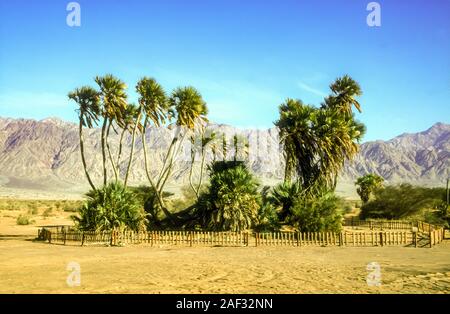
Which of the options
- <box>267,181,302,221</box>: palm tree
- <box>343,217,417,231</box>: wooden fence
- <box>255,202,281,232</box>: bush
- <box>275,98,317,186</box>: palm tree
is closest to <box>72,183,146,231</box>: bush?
<box>255,202,281,232</box>: bush

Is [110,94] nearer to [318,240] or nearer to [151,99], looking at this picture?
[151,99]

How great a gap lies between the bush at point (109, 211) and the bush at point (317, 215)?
377 inches

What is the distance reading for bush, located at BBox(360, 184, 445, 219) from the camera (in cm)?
4503

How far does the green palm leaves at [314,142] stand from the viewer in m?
29.5

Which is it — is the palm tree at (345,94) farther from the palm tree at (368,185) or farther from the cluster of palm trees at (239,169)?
the palm tree at (368,185)

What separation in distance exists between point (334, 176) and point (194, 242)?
1294 cm

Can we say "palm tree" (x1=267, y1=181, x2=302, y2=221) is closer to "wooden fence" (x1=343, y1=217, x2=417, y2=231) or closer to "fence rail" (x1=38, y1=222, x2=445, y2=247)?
"fence rail" (x1=38, y1=222, x2=445, y2=247)

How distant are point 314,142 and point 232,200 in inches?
308

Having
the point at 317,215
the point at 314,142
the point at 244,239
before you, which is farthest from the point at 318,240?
the point at 314,142

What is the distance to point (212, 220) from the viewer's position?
27766 mm

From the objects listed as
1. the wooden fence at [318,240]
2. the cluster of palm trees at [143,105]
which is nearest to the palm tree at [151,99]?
the cluster of palm trees at [143,105]

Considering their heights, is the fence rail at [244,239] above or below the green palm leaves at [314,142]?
below

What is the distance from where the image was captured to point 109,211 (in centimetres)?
2552
